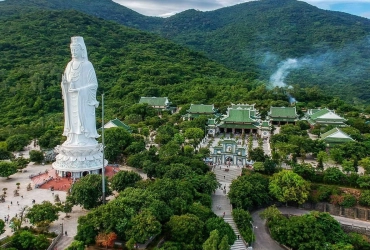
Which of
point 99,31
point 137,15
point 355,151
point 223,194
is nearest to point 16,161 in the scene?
point 223,194

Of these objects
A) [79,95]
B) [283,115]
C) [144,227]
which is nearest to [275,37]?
[283,115]

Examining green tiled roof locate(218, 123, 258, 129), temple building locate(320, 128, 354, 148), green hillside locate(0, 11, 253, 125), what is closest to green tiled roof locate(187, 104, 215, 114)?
green tiled roof locate(218, 123, 258, 129)

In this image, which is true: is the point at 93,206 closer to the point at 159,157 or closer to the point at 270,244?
the point at 159,157

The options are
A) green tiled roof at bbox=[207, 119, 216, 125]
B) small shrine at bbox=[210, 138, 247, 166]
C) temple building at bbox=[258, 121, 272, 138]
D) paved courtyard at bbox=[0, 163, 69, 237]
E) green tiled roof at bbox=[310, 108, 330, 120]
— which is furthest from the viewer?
green tiled roof at bbox=[310, 108, 330, 120]

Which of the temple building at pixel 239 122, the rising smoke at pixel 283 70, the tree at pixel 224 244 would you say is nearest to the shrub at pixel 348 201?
the tree at pixel 224 244

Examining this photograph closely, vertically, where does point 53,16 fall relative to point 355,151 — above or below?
above

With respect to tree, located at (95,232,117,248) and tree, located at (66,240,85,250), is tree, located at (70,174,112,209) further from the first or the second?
tree, located at (66,240,85,250)

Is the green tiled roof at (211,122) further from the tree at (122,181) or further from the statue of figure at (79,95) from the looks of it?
the tree at (122,181)

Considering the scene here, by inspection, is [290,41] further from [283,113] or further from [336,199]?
[336,199]
